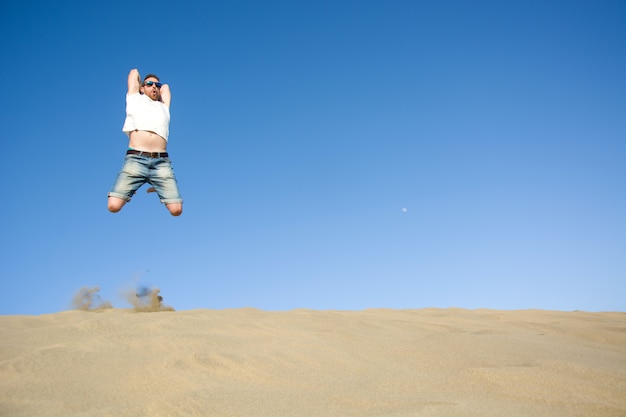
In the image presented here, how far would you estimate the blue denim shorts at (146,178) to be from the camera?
4617 millimetres

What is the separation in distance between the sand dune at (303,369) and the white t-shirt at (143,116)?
6.26ft

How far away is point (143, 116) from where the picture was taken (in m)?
4.70

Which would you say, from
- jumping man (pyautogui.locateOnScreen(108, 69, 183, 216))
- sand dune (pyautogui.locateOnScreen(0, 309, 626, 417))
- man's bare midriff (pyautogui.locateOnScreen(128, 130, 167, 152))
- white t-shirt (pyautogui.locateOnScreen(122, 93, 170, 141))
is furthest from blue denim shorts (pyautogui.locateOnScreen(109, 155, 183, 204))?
sand dune (pyautogui.locateOnScreen(0, 309, 626, 417))

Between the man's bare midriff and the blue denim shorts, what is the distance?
10 centimetres

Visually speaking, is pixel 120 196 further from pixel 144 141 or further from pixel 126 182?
pixel 144 141

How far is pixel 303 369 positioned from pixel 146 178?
2.50 metres

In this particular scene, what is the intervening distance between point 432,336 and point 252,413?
2201mm

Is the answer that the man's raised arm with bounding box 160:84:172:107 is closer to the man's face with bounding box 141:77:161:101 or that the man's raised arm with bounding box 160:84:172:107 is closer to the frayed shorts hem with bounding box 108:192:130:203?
the man's face with bounding box 141:77:161:101

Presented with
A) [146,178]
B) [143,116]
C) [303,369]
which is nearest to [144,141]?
[143,116]

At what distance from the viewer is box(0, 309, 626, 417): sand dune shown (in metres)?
2.61

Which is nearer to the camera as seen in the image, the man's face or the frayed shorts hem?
the frayed shorts hem

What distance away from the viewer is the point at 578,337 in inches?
181

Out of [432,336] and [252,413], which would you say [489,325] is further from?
[252,413]

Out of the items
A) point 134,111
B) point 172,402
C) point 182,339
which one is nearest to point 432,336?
point 182,339
